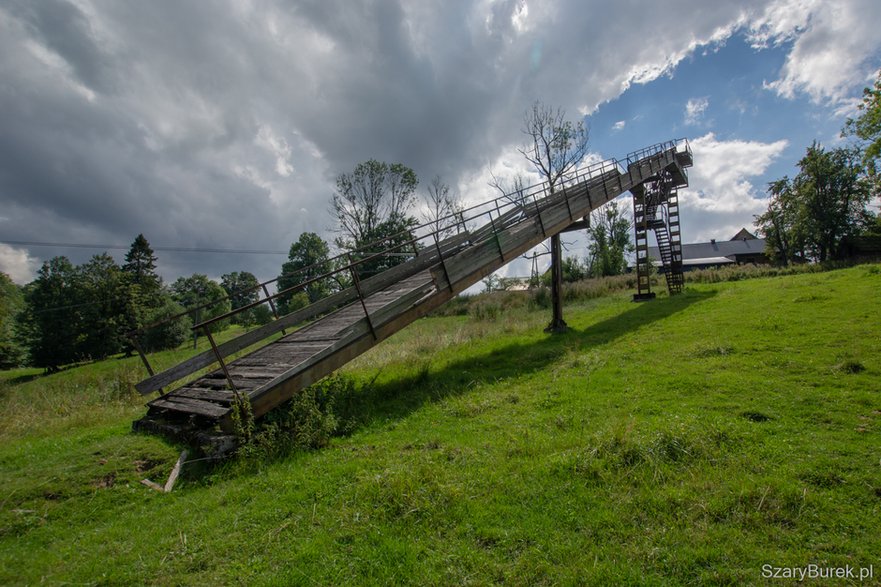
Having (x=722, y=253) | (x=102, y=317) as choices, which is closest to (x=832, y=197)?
(x=722, y=253)

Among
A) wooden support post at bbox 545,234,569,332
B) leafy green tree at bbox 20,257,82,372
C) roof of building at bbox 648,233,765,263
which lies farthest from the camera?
roof of building at bbox 648,233,765,263

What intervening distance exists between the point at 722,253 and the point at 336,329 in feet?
264

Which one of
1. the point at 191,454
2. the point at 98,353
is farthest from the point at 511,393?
the point at 98,353

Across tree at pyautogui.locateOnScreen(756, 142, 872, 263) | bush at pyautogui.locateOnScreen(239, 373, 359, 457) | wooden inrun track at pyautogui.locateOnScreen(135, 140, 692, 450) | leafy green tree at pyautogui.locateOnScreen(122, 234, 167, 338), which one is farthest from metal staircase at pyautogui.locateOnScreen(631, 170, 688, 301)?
leafy green tree at pyautogui.locateOnScreen(122, 234, 167, 338)

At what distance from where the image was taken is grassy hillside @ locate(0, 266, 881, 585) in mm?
3213

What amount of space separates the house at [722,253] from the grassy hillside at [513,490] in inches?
2584

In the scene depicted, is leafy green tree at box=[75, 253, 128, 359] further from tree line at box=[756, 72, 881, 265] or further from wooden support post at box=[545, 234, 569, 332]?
tree line at box=[756, 72, 881, 265]

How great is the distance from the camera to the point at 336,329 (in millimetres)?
8578

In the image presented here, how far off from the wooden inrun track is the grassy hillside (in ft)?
2.55

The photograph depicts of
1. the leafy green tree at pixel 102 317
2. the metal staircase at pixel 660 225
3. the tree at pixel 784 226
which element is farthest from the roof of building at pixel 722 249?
the leafy green tree at pixel 102 317

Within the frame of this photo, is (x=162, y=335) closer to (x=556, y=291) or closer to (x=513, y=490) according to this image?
(x=556, y=291)

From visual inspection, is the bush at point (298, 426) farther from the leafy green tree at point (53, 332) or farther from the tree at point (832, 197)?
the tree at point (832, 197)

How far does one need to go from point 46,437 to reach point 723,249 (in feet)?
286

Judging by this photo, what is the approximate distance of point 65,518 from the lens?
434cm
